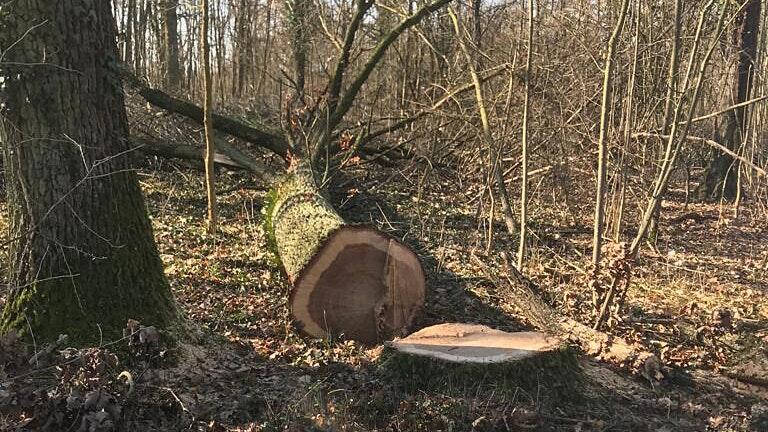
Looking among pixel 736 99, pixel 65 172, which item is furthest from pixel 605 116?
pixel 736 99

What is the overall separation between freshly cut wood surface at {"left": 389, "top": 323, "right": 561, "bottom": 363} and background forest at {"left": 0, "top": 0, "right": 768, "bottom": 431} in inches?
4.1

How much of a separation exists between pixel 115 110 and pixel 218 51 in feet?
56.8

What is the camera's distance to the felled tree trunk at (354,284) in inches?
Answer: 175

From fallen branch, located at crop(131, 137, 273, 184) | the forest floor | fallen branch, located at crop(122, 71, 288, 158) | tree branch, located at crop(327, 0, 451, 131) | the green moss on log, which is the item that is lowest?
the forest floor

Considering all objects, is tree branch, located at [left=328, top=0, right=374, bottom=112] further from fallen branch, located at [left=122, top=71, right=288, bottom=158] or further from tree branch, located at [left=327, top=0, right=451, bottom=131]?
fallen branch, located at [left=122, top=71, right=288, bottom=158]

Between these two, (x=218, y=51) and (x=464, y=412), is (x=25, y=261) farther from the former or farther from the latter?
(x=218, y=51)

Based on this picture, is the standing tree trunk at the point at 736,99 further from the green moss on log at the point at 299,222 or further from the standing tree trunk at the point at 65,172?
the standing tree trunk at the point at 65,172

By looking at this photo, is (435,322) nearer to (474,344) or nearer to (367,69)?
(474,344)

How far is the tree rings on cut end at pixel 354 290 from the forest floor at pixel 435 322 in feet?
0.68

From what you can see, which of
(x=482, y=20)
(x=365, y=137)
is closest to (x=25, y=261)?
(x=365, y=137)

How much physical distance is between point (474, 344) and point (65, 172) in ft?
8.72

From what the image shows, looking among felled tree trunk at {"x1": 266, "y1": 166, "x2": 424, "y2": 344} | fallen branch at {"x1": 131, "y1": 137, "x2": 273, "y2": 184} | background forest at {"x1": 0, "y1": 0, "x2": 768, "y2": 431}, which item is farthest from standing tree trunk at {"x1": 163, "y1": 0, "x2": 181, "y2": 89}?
felled tree trunk at {"x1": 266, "y1": 166, "x2": 424, "y2": 344}

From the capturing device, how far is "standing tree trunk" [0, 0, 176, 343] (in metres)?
3.14

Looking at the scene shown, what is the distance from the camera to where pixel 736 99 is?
33.1 feet
